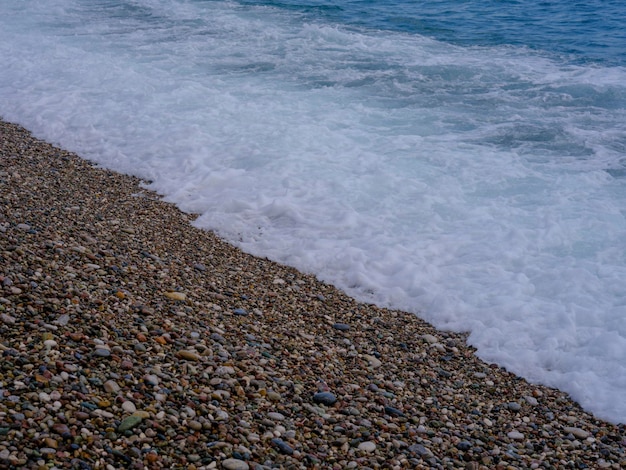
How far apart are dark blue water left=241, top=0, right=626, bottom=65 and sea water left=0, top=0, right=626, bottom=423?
0.44ft

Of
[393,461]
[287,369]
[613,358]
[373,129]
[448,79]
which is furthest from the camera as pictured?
[448,79]

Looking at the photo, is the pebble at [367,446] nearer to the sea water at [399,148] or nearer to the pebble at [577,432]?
the pebble at [577,432]

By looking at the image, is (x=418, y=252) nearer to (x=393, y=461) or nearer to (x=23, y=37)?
(x=393, y=461)

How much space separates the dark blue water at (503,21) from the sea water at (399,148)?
0.44ft

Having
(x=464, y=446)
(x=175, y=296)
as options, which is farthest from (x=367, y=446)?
(x=175, y=296)

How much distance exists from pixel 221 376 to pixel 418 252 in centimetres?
334

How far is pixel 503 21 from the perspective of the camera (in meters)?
18.4

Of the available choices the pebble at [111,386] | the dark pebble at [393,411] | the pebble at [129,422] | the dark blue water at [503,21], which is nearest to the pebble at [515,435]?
the dark pebble at [393,411]

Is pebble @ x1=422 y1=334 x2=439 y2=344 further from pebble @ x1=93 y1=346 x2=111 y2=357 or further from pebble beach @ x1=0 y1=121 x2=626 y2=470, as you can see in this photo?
pebble @ x1=93 y1=346 x2=111 y2=357

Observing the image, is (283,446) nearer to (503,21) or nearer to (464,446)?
(464,446)

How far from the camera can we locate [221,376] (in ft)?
12.9

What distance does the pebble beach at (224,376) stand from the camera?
3.24 metres

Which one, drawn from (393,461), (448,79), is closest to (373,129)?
(448,79)

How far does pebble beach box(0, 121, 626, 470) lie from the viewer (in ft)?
10.6
